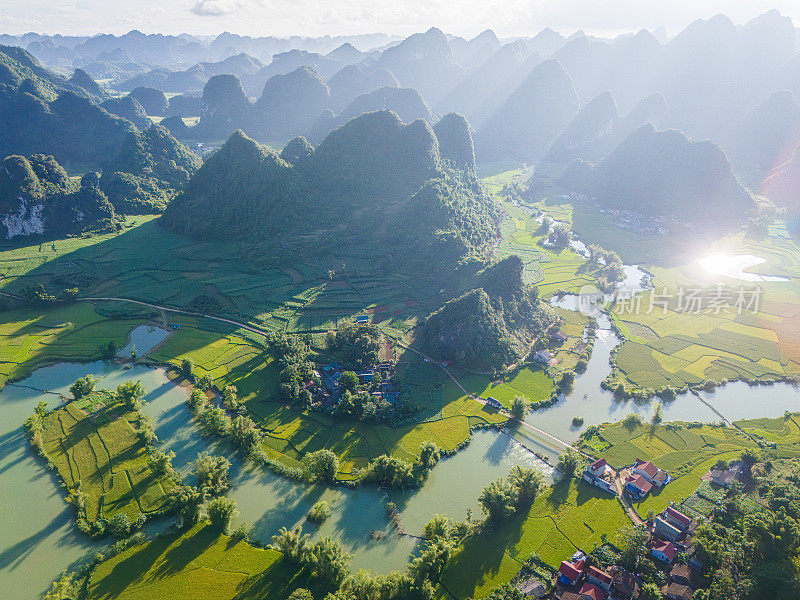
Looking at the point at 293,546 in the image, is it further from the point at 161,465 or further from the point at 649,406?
the point at 649,406

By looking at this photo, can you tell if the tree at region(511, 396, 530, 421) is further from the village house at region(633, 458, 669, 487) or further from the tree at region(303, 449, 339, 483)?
the tree at region(303, 449, 339, 483)

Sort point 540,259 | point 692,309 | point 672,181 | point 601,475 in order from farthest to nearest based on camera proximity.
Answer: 1. point 672,181
2. point 540,259
3. point 692,309
4. point 601,475

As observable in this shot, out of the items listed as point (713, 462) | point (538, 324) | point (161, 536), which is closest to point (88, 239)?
point (161, 536)

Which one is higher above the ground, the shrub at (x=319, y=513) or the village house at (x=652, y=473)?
the shrub at (x=319, y=513)

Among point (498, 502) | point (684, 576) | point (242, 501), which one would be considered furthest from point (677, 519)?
point (242, 501)

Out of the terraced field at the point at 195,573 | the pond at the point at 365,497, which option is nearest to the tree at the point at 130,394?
the pond at the point at 365,497

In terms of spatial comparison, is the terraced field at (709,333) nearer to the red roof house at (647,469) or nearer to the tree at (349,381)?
the red roof house at (647,469)

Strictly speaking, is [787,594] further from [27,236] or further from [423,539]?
[27,236]
